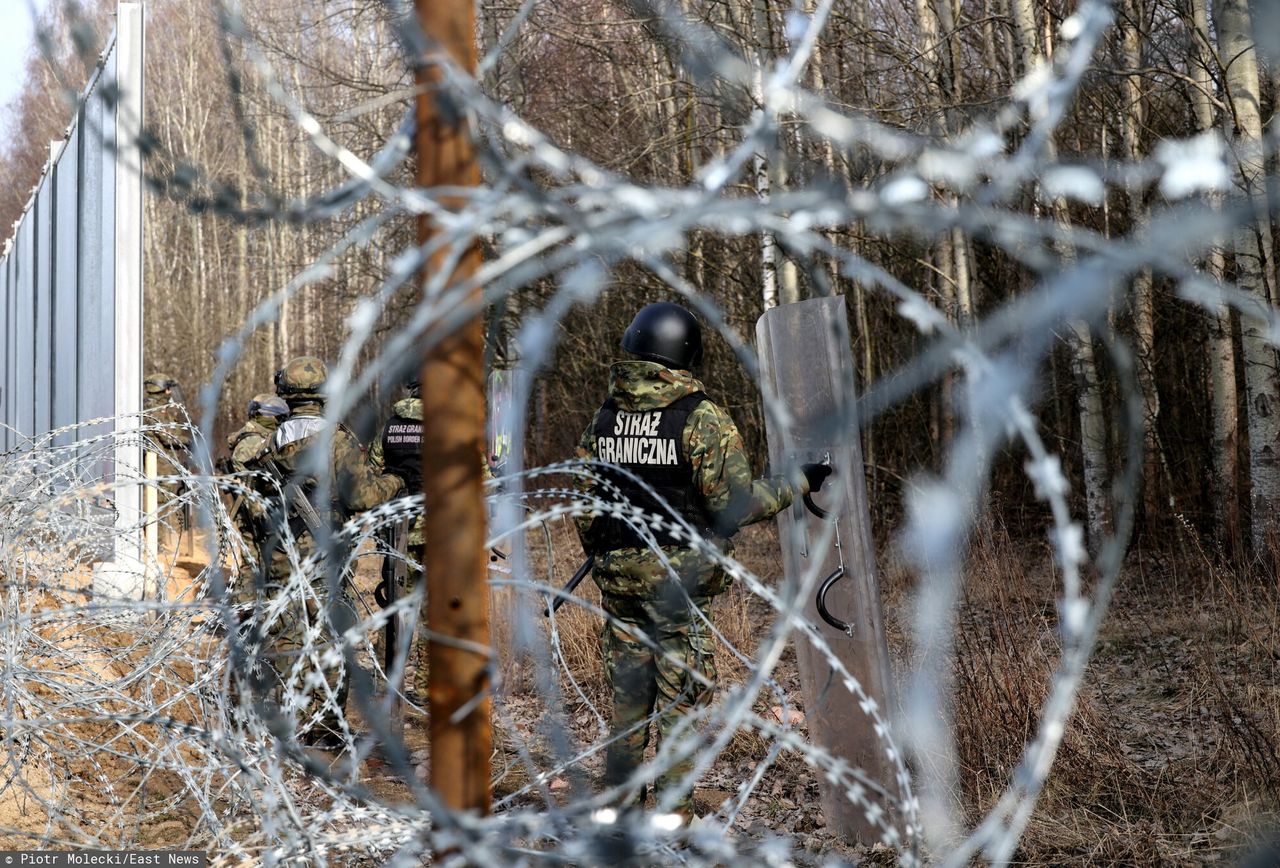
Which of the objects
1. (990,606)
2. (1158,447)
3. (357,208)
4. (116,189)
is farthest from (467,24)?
(357,208)

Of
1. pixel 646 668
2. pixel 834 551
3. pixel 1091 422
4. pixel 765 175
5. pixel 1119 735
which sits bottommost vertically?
pixel 1119 735

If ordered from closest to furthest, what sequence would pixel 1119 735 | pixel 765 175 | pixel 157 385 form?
pixel 1119 735 → pixel 765 175 → pixel 157 385

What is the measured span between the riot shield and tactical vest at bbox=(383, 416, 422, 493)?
2.91 meters

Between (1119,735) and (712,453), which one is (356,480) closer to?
(712,453)

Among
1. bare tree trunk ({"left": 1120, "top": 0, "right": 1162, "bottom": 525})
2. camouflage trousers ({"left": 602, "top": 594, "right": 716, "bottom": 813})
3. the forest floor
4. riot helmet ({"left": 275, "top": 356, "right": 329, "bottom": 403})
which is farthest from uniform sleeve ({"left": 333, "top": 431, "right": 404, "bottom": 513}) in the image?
bare tree trunk ({"left": 1120, "top": 0, "right": 1162, "bottom": 525})

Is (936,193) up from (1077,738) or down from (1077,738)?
up

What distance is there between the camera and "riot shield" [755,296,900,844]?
3748mm

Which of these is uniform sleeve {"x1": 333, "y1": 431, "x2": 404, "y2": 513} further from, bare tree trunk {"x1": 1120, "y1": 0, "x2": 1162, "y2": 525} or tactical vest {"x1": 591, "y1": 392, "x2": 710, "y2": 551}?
bare tree trunk {"x1": 1120, "y1": 0, "x2": 1162, "y2": 525}

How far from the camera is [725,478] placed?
3896 mm

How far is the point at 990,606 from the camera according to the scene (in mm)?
4777

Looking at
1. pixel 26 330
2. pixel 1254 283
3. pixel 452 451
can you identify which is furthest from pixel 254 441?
pixel 26 330

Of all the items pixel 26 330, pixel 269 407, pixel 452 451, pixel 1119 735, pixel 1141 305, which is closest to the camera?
pixel 452 451

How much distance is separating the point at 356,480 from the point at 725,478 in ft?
7.93

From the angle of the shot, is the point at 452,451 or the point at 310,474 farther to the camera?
the point at 310,474
